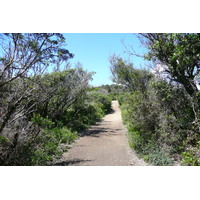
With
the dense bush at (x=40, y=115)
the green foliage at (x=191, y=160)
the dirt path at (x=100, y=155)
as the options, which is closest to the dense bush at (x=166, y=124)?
the green foliage at (x=191, y=160)

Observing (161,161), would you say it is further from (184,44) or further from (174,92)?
(184,44)

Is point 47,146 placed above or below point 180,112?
below

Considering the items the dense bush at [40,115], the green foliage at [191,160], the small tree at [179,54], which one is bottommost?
the green foliage at [191,160]

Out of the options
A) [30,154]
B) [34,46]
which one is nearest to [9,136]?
[30,154]

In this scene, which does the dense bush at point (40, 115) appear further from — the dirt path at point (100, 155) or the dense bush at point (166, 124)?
the dense bush at point (166, 124)

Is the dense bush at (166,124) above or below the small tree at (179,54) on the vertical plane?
below

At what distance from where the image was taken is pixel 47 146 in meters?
4.55

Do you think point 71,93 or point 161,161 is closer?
point 161,161

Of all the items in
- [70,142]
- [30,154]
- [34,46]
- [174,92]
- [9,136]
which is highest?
[34,46]

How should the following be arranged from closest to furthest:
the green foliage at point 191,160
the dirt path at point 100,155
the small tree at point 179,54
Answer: the green foliage at point 191,160 < the small tree at point 179,54 < the dirt path at point 100,155

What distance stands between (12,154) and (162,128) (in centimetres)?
393

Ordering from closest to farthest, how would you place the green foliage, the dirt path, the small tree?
1. the green foliage
2. the small tree
3. the dirt path

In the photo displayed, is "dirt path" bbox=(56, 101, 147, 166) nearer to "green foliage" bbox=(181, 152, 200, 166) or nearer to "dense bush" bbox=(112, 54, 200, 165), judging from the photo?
"dense bush" bbox=(112, 54, 200, 165)

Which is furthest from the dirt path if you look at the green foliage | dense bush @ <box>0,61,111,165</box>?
the green foliage
